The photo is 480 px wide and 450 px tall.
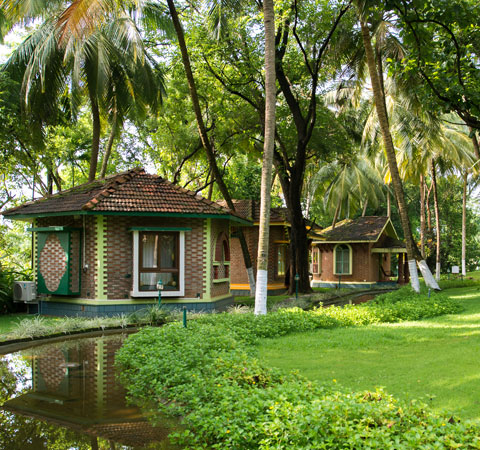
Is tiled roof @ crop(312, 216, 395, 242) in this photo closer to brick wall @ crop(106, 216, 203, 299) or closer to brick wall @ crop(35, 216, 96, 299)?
brick wall @ crop(106, 216, 203, 299)

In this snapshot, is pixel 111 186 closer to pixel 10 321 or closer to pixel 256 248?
pixel 10 321

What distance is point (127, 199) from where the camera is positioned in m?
16.0

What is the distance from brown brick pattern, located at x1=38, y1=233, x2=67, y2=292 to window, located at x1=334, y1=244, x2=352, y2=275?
20.9 meters

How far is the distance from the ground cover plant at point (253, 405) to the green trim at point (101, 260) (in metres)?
6.63

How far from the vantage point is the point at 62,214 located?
15.6 meters

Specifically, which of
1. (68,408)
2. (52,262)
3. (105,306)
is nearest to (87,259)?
(52,262)

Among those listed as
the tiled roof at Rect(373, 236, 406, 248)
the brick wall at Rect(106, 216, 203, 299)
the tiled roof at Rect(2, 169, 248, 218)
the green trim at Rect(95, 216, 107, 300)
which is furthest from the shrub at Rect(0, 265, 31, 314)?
the tiled roof at Rect(373, 236, 406, 248)

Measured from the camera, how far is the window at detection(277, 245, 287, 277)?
2841 cm

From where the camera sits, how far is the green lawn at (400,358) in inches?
244

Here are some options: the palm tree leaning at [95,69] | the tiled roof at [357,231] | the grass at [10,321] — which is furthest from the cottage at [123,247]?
the tiled roof at [357,231]

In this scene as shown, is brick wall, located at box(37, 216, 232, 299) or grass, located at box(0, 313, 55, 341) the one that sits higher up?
brick wall, located at box(37, 216, 232, 299)

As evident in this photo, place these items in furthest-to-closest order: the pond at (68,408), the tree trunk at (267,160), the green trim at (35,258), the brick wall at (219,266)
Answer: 1. the brick wall at (219,266)
2. the green trim at (35,258)
3. the tree trunk at (267,160)
4. the pond at (68,408)

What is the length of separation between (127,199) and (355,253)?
20.3 metres

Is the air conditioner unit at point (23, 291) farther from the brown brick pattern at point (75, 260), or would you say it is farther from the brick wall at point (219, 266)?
the brick wall at point (219, 266)
